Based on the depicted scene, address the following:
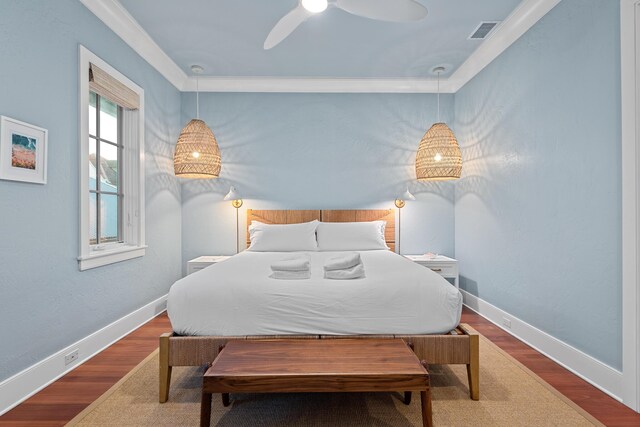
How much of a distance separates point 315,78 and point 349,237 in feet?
6.65

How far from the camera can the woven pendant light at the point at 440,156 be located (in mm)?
3854

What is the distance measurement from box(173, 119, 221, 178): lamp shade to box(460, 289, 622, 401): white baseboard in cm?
331

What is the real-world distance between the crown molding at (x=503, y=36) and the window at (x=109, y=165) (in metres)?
3.48

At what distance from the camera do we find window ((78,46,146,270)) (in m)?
2.65

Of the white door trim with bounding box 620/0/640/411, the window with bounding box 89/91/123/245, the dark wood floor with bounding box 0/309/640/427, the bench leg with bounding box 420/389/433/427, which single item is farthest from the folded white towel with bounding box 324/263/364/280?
the window with bounding box 89/91/123/245

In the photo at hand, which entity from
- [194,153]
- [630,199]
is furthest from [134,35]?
[630,199]

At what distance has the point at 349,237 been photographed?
12.9 ft

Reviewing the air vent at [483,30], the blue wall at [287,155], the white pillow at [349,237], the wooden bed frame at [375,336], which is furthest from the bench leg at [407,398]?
the air vent at [483,30]

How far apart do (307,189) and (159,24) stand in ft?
7.61

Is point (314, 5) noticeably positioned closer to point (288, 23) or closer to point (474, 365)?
point (288, 23)

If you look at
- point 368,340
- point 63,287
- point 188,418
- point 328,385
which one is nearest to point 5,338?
point 63,287

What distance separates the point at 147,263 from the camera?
362cm

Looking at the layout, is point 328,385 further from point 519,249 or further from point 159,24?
point 159,24

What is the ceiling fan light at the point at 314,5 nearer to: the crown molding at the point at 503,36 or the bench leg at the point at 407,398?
the crown molding at the point at 503,36
